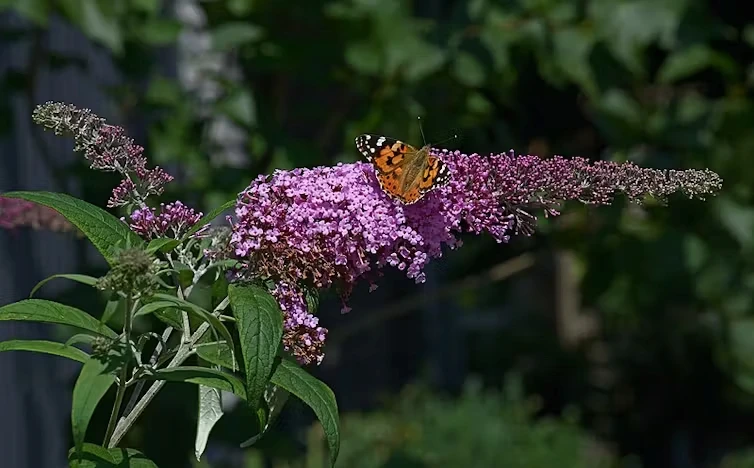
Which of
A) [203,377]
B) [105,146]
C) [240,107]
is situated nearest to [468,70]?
[240,107]

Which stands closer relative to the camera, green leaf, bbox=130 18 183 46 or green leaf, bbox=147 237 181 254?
green leaf, bbox=147 237 181 254

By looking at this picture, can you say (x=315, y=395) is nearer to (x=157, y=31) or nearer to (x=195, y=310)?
(x=195, y=310)

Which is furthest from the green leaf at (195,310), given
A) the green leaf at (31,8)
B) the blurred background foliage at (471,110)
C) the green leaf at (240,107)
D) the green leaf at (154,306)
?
the green leaf at (240,107)

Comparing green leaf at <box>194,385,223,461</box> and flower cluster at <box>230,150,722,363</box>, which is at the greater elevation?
flower cluster at <box>230,150,722,363</box>

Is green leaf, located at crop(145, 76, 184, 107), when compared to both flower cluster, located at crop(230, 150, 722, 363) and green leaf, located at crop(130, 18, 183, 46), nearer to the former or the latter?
green leaf, located at crop(130, 18, 183, 46)

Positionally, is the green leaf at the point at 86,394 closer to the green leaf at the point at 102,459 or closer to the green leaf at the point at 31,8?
the green leaf at the point at 102,459

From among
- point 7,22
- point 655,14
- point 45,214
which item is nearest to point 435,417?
point 655,14

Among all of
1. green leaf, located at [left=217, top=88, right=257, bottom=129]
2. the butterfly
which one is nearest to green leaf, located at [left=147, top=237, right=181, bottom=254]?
the butterfly
